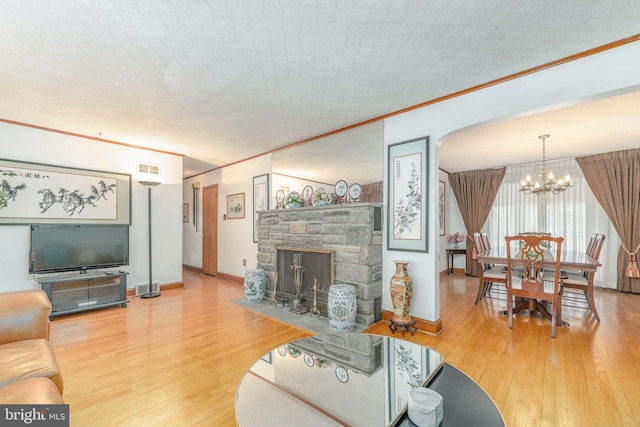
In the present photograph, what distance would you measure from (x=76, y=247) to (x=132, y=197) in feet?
3.64

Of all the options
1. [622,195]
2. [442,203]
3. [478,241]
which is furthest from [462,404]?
[622,195]

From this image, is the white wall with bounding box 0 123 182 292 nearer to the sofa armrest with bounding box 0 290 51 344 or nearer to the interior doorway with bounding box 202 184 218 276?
the interior doorway with bounding box 202 184 218 276

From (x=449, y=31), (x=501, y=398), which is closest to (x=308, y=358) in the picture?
(x=501, y=398)

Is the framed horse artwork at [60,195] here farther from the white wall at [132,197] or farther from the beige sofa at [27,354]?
the beige sofa at [27,354]

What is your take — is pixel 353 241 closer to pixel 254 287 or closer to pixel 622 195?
pixel 254 287

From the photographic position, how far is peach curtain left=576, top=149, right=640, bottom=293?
458 centimetres

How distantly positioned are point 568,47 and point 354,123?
6.94 feet

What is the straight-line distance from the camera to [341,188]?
11.9ft

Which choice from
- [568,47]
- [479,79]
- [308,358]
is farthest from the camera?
[479,79]

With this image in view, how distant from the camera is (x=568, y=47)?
2.06 m

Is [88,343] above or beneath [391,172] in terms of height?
beneath

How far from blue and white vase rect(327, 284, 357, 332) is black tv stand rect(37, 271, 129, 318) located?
3031 mm

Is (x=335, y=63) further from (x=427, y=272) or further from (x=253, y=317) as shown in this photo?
(x=253, y=317)

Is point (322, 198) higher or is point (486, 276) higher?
point (322, 198)
